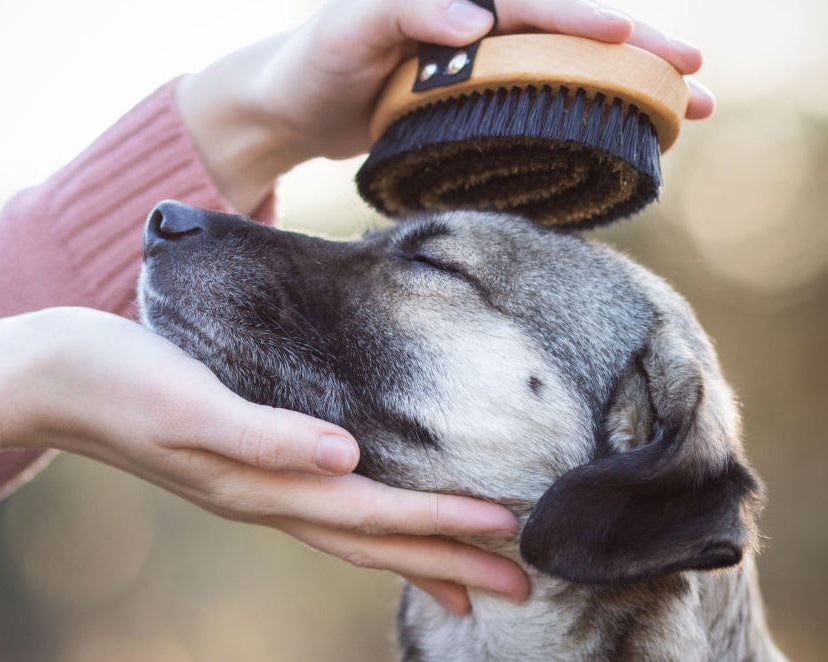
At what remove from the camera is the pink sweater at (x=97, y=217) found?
2896mm

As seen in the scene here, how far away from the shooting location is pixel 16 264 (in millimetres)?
2881

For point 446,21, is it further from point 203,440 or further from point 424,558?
point 424,558

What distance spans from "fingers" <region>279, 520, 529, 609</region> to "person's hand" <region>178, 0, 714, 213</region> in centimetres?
151

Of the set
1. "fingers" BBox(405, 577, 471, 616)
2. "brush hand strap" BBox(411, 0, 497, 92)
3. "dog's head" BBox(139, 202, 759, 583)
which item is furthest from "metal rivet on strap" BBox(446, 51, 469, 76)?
"fingers" BBox(405, 577, 471, 616)

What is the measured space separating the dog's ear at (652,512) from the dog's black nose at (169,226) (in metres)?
1.28

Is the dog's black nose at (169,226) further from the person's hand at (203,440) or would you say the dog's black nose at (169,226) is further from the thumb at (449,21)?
the thumb at (449,21)

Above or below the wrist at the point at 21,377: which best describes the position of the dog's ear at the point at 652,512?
below

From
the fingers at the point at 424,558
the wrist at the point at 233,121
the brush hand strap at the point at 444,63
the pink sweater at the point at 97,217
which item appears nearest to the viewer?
the fingers at the point at 424,558

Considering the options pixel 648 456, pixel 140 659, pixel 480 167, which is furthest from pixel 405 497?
pixel 140 659

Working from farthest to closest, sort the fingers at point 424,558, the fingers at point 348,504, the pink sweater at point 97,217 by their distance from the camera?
the pink sweater at point 97,217
the fingers at point 424,558
the fingers at point 348,504

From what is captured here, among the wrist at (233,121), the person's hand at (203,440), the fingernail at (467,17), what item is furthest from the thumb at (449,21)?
the person's hand at (203,440)

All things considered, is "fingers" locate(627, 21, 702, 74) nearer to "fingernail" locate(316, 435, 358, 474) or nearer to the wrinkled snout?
the wrinkled snout

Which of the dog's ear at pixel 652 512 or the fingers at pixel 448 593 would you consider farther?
the fingers at pixel 448 593

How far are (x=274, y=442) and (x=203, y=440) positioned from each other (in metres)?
0.18
